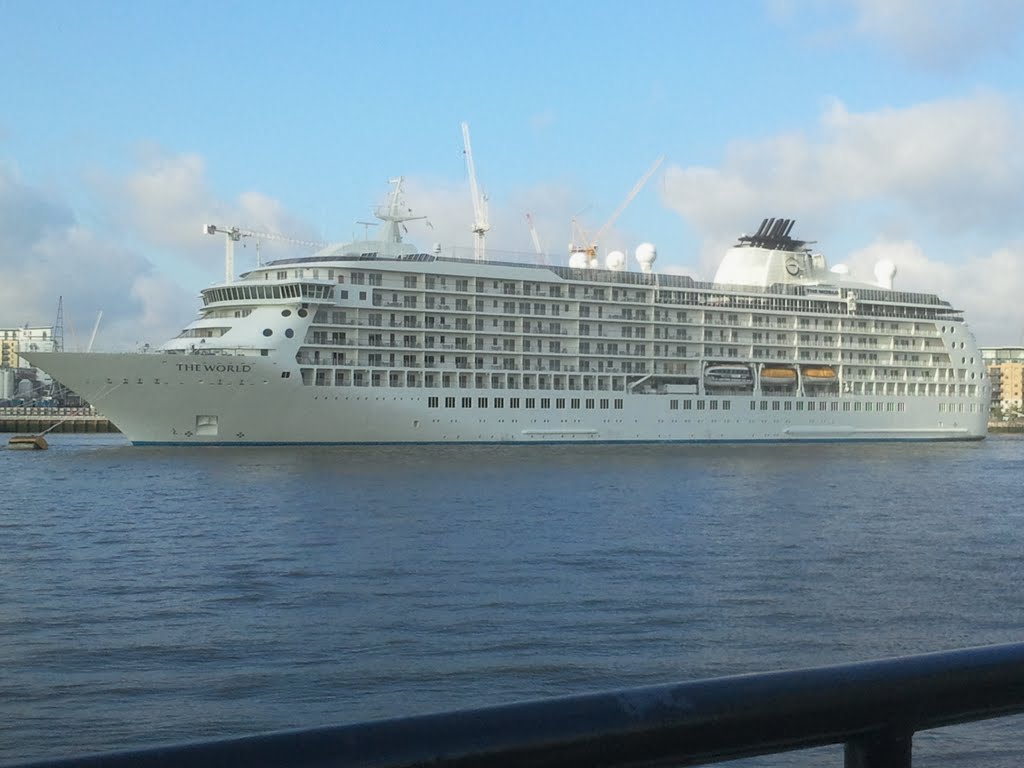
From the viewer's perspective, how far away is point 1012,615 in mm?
16609

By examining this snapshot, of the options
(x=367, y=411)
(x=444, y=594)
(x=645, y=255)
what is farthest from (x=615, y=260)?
(x=444, y=594)

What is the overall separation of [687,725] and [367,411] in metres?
55.3

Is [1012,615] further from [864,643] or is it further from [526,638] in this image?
[526,638]

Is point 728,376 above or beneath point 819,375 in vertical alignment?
beneath

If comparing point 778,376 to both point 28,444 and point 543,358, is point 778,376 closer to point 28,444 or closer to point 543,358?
point 543,358

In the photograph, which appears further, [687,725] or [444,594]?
[444,594]

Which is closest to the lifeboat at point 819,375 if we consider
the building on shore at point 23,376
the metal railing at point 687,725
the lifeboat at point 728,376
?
the lifeboat at point 728,376

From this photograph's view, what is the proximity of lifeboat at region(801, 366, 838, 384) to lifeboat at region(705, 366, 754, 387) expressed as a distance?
4235mm

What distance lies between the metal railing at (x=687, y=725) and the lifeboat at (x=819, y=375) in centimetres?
7175

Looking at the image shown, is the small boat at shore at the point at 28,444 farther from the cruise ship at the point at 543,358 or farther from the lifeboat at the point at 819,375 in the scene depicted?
the lifeboat at the point at 819,375

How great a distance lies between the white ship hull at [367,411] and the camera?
52.4 m

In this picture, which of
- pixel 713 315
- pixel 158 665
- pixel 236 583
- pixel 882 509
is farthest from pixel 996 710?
pixel 713 315

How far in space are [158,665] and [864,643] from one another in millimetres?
8865

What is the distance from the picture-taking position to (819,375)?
235ft
